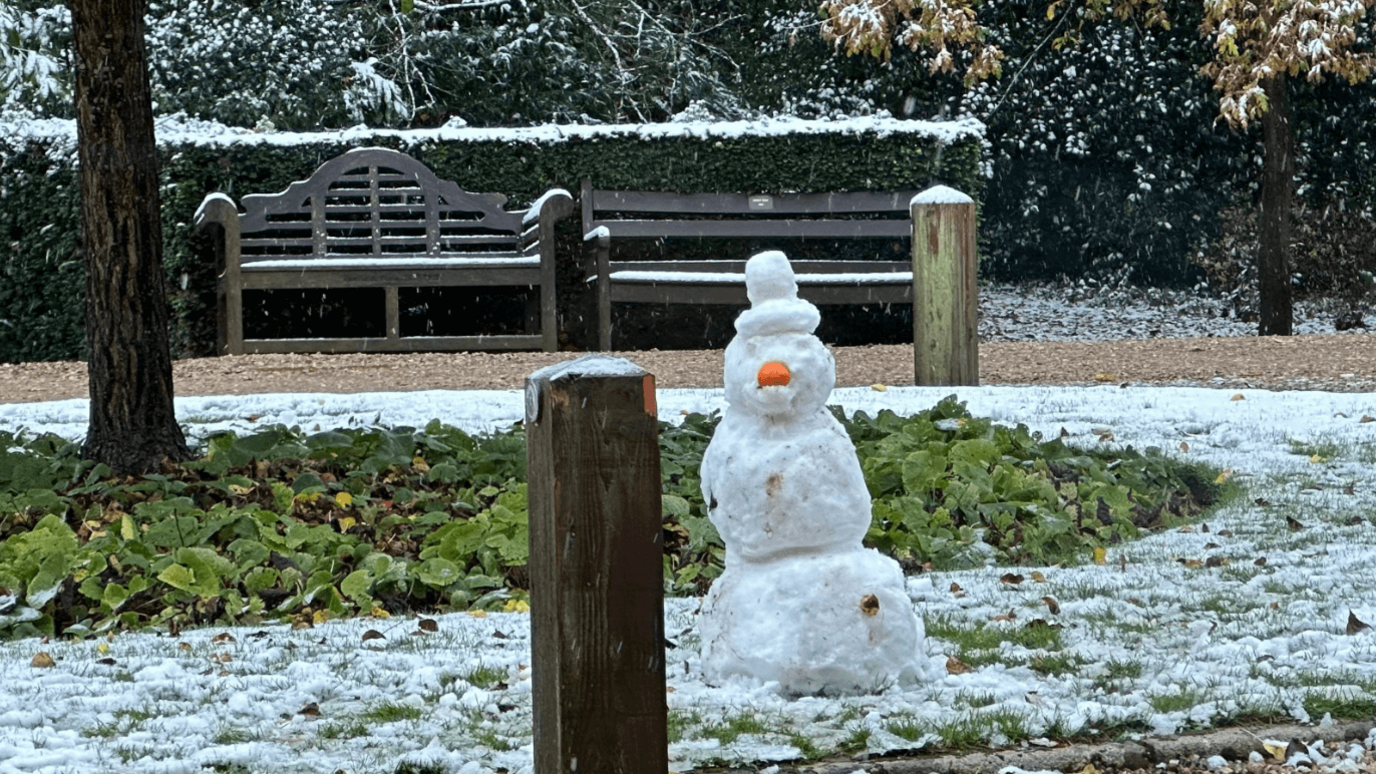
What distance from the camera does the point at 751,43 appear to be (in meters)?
19.0

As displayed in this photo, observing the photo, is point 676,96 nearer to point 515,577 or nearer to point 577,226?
point 577,226

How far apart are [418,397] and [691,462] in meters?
2.01

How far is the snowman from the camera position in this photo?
11.4 feet

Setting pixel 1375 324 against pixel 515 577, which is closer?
pixel 515 577

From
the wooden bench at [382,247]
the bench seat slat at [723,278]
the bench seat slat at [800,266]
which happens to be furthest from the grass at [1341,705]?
the bench seat slat at [800,266]

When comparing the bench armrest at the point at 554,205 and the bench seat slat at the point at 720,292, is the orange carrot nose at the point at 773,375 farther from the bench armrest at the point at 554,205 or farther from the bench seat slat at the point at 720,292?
the bench seat slat at the point at 720,292

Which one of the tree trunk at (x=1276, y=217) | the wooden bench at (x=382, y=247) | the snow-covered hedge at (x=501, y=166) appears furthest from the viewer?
the tree trunk at (x=1276, y=217)

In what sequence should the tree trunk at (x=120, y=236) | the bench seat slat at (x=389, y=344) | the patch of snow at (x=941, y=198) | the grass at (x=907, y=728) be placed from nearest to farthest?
1. the grass at (x=907, y=728)
2. the tree trunk at (x=120, y=236)
3. the patch of snow at (x=941, y=198)
4. the bench seat slat at (x=389, y=344)

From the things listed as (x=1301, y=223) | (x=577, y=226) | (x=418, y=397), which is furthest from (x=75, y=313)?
(x=1301, y=223)

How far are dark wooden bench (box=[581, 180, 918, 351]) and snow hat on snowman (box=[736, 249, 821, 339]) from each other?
7.91m

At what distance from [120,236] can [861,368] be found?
494cm

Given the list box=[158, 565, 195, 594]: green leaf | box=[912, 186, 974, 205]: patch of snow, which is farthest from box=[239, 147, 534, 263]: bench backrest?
box=[158, 565, 195, 594]: green leaf

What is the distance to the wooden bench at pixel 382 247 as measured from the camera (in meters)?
11.2

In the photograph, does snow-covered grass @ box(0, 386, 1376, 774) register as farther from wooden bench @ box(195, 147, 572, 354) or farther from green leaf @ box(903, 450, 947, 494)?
wooden bench @ box(195, 147, 572, 354)
